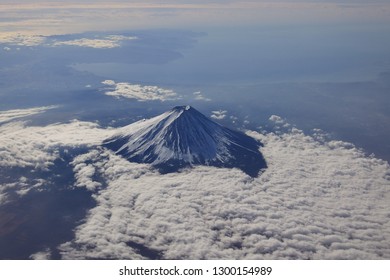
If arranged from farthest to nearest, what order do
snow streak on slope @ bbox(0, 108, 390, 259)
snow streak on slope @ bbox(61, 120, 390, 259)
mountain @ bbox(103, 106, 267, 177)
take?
mountain @ bbox(103, 106, 267, 177) → snow streak on slope @ bbox(0, 108, 390, 259) → snow streak on slope @ bbox(61, 120, 390, 259)

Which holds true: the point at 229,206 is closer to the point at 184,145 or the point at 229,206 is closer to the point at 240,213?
the point at 240,213

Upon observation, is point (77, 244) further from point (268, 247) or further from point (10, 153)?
point (10, 153)

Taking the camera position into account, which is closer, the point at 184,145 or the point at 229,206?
the point at 229,206

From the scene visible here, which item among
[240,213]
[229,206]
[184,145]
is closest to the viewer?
[240,213]

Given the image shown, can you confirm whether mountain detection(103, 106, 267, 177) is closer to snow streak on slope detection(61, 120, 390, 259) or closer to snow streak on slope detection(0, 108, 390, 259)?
snow streak on slope detection(0, 108, 390, 259)

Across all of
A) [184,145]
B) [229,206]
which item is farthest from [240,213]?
[184,145]

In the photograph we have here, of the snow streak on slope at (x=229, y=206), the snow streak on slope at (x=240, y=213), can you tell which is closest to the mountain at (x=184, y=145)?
the snow streak on slope at (x=229, y=206)

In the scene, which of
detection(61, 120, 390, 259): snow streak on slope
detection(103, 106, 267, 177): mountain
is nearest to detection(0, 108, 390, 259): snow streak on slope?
detection(61, 120, 390, 259): snow streak on slope

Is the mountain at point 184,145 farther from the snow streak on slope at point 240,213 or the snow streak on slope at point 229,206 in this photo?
the snow streak on slope at point 240,213

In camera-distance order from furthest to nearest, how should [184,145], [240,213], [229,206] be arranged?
[184,145] < [229,206] < [240,213]
